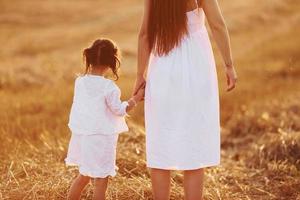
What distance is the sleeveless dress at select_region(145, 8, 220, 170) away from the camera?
4.65m

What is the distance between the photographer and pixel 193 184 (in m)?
4.75

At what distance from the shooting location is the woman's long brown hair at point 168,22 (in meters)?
4.67

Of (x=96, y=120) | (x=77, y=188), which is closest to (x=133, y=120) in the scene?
(x=77, y=188)

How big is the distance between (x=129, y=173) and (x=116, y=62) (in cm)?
160

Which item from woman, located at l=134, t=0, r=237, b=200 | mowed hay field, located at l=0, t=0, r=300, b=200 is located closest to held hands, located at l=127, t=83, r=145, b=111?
woman, located at l=134, t=0, r=237, b=200

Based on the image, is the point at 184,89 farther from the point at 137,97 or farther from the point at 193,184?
the point at 193,184

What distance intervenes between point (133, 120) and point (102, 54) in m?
5.09

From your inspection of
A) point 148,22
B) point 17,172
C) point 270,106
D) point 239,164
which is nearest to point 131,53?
point 270,106

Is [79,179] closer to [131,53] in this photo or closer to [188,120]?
[188,120]

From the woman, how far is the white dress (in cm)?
25

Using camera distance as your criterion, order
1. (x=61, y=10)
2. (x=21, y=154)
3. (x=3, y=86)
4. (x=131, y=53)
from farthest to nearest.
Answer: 1. (x=61, y=10)
2. (x=131, y=53)
3. (x=3, y=86)
4. (x=21, y=154)

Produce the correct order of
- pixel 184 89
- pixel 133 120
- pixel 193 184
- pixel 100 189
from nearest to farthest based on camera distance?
pixel 184 89 < pixel 193 184 < pixel 100 189 < pixel 133 120

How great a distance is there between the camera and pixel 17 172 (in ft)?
20.1

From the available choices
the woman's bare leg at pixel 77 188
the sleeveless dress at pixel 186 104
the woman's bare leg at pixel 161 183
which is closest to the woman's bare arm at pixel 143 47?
the sleeveless dress at pixel 186 104
